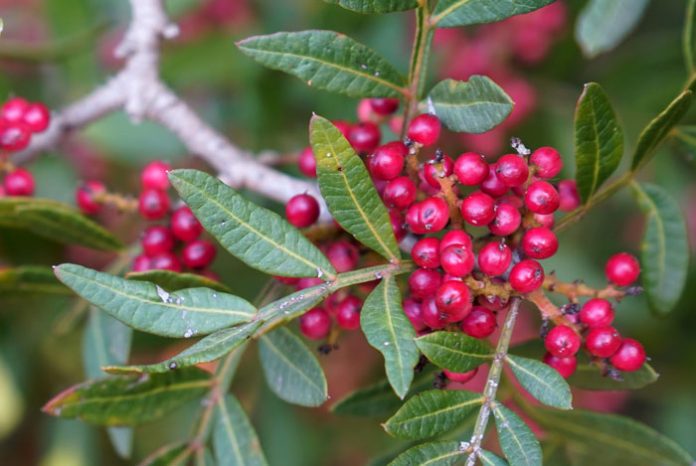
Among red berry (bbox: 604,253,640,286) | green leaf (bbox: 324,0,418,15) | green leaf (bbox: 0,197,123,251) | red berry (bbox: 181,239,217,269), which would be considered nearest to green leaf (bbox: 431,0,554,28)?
green leaf (bbox: 324,0,418,15)

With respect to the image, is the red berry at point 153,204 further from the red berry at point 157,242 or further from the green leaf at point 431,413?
the green leaf at point 431,413

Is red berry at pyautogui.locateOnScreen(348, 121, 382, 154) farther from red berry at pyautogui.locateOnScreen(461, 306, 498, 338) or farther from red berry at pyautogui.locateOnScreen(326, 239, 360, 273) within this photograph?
red berry at pyautogui.locateOnScreen(461, 306, 498, 338)

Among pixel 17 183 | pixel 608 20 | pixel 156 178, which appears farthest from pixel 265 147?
pixel 608 20

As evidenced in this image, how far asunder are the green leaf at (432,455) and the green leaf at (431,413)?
0.02 m

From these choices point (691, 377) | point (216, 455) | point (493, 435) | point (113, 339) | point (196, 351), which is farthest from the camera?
point (691, 377)

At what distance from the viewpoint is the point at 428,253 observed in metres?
1.03

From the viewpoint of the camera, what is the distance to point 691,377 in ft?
7.22

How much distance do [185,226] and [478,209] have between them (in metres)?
0.50

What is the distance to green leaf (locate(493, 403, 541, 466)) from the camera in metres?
0.98

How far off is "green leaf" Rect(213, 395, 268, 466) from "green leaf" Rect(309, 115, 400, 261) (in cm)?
36

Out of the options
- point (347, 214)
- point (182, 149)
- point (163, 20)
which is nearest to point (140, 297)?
point (347, 214)

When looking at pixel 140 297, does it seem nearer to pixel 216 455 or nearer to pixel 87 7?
pixel 216 455

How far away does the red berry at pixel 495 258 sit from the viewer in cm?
102

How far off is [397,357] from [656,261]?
0.56m
